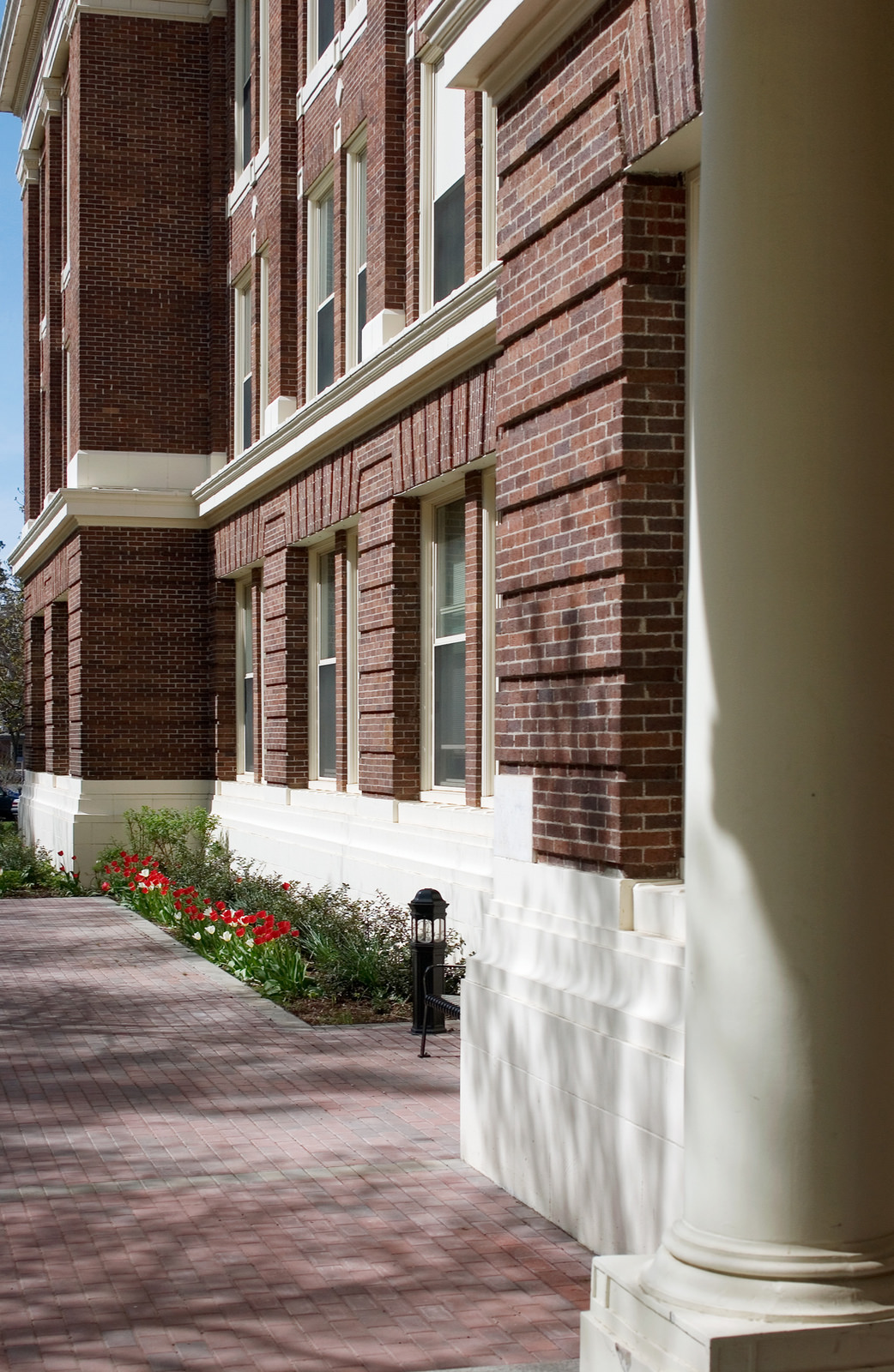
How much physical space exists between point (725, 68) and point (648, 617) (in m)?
2.91

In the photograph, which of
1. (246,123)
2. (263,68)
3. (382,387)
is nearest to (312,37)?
(263,68)

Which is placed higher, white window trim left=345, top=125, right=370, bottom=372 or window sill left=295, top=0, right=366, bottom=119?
window sill left=295, top=0, right=366, bottom=119

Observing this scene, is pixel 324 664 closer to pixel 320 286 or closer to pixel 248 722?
pixel 320 286

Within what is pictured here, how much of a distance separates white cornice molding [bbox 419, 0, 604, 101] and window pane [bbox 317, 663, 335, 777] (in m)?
10.6

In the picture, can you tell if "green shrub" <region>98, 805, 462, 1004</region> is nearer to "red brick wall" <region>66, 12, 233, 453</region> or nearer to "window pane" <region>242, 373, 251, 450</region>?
"window pane" <region>242, 373, 251, 450</region>

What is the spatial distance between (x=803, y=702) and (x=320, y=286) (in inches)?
610

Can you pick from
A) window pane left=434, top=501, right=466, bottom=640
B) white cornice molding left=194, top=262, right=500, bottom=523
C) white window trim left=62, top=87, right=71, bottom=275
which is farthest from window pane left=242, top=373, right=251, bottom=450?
Answer: window pane left=434, top=501, right=466, bottom=640

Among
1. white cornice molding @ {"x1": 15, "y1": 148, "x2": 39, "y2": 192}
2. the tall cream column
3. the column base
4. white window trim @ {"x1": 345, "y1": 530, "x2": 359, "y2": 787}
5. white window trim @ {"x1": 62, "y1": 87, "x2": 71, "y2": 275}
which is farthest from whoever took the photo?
white cornice molding @ {"x1": 15, "y1": 148, "x2": 39, "y2": 192}

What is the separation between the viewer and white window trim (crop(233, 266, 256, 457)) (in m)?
22.8

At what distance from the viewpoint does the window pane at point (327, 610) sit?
18.5 meters

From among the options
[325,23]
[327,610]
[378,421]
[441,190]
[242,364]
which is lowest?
[327,610]

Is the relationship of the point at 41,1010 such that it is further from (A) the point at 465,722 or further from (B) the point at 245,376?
(B) the point at 245,376

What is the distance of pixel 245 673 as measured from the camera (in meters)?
23.5

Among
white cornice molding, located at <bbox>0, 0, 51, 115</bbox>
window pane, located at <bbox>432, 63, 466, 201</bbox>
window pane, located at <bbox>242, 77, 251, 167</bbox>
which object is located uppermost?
white cornice molding, located at <bbox>0, 0, 51, 115</bbox>
